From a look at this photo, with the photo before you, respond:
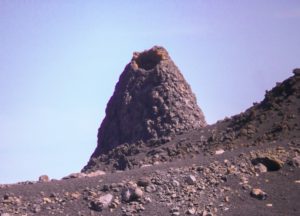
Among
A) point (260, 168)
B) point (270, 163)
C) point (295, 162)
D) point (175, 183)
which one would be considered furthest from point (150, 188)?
point (295, 162)

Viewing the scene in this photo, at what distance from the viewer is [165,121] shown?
24953mm

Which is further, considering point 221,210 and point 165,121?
point 165,121

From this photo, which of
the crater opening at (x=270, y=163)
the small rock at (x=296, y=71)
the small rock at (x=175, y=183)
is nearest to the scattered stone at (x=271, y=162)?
the crater opening at (x=270, y=163)

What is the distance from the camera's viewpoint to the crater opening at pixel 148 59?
89.5 feet

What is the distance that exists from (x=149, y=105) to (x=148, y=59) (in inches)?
134

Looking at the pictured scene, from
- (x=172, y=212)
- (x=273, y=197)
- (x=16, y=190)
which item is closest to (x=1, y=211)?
(x=16, y=190)

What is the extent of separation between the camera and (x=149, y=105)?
84.4 ft

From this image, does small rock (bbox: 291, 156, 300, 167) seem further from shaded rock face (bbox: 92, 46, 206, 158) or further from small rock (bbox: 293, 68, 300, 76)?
shaded rock face (bbox: 92, 46, 206, 158)

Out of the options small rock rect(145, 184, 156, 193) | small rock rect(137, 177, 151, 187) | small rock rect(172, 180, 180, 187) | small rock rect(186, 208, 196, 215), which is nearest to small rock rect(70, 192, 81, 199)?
small rock rect(137, 177, 151, 187)

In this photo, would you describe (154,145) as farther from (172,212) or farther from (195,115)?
(172,212)

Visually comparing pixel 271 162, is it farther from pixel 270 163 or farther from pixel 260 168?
pixel 260 168

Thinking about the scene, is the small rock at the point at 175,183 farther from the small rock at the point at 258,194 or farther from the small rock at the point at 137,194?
the small rock at the point at 258,194

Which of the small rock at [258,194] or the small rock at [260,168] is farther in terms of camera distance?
the small rock at [260,168]

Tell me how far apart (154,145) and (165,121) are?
1724 mm
